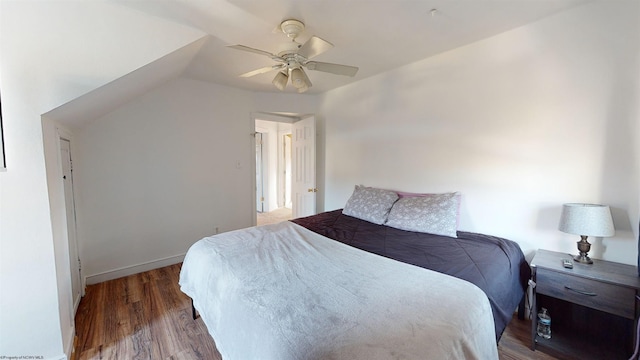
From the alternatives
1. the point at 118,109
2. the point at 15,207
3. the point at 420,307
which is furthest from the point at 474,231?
the point at 118,109

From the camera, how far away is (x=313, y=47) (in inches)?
70.9

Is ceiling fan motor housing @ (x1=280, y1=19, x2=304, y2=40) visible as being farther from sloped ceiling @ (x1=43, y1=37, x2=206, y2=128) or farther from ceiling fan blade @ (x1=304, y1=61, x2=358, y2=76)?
sloped ceiling @ (x1=43, y1=37, x2=206, y2=128)

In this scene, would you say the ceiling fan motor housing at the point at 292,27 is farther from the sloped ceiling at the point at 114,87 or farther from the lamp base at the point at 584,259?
the lamp base at the point at 584,259

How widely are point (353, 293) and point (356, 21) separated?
192 centimetres

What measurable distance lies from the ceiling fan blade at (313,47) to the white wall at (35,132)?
126 cm

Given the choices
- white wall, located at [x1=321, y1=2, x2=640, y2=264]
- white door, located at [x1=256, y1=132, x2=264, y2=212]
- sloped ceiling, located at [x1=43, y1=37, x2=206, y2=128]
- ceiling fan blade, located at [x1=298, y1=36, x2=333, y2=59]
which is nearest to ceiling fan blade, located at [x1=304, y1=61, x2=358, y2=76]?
ceiling fan blade, located at [x1=298, y1=36, x2=333, y2=59]

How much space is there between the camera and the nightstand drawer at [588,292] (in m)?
1.48

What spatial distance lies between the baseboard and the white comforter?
66.5 inches

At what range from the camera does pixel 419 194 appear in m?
2.82

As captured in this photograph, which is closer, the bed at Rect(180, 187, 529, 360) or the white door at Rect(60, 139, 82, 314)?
the bed at Rect(180, 187, 529, 360)

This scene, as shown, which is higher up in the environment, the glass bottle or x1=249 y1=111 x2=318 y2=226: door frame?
x1=249 y1=111 x2=318 y2=226: door frame

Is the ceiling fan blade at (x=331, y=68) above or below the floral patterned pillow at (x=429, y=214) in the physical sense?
above

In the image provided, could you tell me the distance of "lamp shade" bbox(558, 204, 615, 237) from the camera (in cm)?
162

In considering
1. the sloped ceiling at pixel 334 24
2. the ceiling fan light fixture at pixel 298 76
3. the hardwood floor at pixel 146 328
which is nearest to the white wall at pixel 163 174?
the hardwood floor at pixel 146 328
